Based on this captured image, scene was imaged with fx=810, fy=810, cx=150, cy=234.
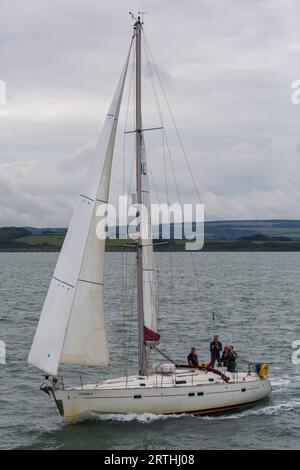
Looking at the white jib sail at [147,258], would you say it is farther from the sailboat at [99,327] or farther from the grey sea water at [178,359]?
the grey sea water at [178,359]

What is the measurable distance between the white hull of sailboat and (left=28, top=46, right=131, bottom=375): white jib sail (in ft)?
3.80

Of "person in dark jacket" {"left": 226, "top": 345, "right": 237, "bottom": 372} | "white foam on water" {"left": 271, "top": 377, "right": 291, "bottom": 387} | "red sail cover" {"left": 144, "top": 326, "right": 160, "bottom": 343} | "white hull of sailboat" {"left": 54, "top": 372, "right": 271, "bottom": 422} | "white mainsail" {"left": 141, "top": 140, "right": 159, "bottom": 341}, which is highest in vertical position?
"white mainsail" {"left": 141, "top": 140, "right": 159, "bottom": 341}

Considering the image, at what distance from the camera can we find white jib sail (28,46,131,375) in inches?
1154

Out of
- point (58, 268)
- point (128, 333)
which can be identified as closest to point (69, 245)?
point (58, 268)

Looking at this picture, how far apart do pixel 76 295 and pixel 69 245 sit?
6.13 feet

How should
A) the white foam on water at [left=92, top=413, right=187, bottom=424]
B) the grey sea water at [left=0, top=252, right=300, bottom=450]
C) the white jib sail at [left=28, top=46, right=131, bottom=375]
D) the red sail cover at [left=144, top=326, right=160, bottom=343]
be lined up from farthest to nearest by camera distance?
the red sail cover at [left=144, top=326, right=160, bottom=343] < the white foam on water at [left=92, top=413, right=187, bottom=424] < the white jib sail at [left=28, top=46, right=131, bottom=375] < the grey sea water at [left=0, top=252, right=300, bottom=450]

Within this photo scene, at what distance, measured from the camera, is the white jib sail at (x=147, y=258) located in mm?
31406

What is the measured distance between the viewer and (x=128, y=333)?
53.0m

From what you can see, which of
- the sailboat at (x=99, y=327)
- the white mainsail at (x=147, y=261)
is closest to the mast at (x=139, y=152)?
the sailboat at (x=99, y=327)

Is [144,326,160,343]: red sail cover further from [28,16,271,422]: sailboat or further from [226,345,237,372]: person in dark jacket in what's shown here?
[226,345,237,372]: person in dark jacket

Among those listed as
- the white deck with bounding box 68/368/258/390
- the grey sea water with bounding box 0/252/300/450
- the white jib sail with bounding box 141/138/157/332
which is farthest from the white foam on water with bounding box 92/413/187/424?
the white jib sail with bounding box 141/138/157/332

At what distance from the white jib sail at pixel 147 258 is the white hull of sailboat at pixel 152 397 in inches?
95.0
